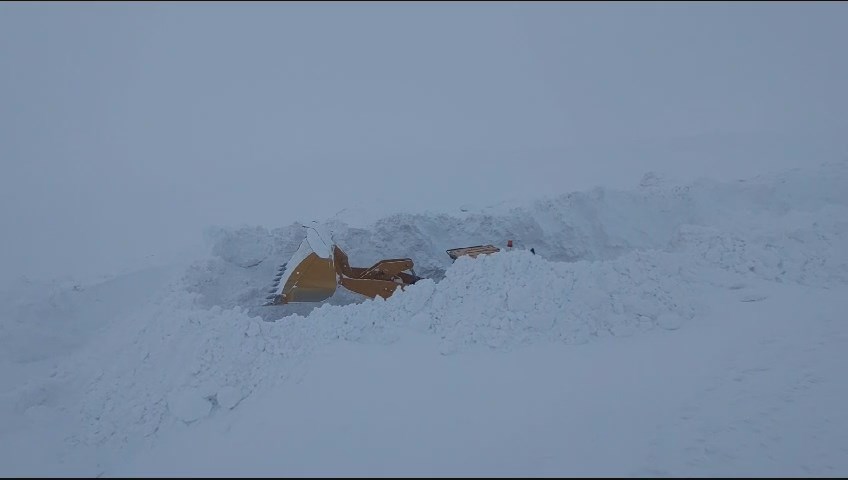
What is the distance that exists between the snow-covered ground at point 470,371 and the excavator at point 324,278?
0.69ft

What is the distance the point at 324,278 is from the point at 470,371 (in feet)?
8.70

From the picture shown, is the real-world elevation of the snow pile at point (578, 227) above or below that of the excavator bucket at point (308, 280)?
above

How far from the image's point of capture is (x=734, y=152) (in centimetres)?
1349

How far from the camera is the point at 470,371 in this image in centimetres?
477

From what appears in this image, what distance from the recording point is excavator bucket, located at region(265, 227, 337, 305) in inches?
263

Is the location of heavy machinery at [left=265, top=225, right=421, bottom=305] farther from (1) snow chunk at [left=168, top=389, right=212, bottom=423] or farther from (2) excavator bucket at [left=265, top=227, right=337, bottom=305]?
(1) snow chunk at [left=168, top=389, right=212, bottom=423]

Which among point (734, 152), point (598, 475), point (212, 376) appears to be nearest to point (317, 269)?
point (212, 376)

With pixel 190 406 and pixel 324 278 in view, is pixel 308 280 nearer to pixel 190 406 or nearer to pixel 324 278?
pixel 324 278

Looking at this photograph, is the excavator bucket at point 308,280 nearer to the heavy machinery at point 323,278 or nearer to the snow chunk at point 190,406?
the heavy machinery at point 323,278

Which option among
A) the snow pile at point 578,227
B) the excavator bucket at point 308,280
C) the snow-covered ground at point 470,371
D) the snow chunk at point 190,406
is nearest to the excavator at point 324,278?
the excavator bucket at point 308,280

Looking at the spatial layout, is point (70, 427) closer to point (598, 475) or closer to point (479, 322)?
point (479, 322)

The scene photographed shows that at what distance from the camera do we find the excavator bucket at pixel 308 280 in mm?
6668

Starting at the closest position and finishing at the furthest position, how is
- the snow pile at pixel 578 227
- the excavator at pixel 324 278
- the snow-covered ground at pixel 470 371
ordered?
1. the snow-covered ground at pixel 470 371
2. the excavator at pixel 324 278
3. the snow pile at pixel 578 227

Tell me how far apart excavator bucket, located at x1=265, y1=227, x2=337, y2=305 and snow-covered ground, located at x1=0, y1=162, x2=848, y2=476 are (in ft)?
0.62
